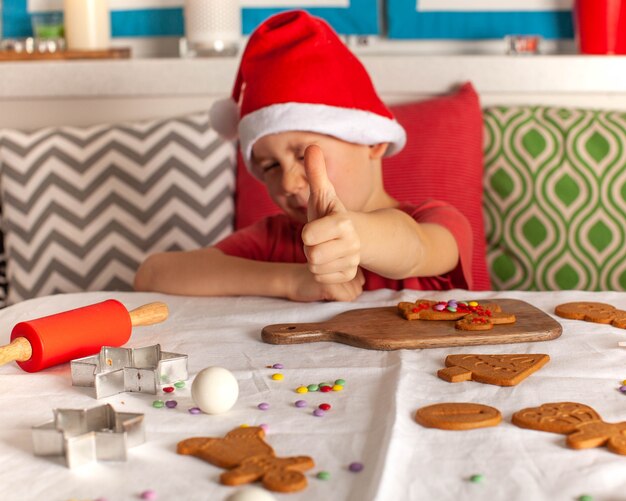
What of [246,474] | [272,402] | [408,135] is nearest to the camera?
[246,474]

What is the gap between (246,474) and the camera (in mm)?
583

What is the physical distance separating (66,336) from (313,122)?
0.59 meters

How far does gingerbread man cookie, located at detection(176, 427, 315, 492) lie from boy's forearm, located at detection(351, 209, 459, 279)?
41cm

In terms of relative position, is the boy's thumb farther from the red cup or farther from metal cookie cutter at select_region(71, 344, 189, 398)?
the red cup

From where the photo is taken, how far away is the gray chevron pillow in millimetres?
2078

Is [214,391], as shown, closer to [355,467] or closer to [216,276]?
[355,467]

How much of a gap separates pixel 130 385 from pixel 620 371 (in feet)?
1.46

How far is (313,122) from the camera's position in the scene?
1325 millimetres

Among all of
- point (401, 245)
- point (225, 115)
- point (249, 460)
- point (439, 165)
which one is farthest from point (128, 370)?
point (439, 165)

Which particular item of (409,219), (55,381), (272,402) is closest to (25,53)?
(409,219)

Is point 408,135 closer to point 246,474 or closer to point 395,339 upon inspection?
point 395,339

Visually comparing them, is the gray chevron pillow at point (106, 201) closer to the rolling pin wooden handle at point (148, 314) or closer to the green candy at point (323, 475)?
the rolling pin wooden handle at point (148, 314)

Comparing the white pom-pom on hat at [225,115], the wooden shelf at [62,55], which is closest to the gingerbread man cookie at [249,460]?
the white pom-pom on hat at [225,115]

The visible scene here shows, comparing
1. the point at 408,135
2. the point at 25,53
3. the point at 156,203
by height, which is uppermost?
the point at 25,53
